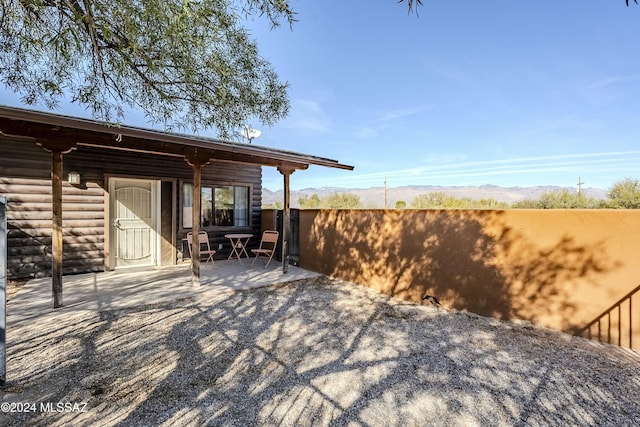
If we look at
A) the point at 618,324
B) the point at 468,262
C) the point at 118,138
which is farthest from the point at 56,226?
the point at 618,324

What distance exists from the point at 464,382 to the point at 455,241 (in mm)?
2123

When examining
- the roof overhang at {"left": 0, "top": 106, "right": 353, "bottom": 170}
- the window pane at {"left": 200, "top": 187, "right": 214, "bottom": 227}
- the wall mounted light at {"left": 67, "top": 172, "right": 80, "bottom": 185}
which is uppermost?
the roof overhang at {"left": 0, "top": 106, "right": 353, "bottom": 170}

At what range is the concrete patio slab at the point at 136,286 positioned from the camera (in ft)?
12.1

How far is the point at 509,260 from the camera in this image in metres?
3.58

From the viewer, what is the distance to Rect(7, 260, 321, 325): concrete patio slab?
3.68 m

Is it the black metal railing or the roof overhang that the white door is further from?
the black metal railing

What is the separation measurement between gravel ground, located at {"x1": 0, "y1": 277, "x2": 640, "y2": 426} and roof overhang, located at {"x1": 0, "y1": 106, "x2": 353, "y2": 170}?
212 centimetres

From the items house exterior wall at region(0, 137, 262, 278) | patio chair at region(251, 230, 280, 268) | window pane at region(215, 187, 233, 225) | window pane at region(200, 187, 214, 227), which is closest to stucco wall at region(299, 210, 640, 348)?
patio chair at region(251, 230, 280, 268)

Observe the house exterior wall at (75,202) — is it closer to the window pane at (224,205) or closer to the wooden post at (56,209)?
the window pane at (224,205)

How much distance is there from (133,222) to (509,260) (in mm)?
6616

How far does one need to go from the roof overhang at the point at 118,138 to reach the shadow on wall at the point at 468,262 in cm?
188

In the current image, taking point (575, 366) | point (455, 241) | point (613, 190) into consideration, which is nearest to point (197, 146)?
point (455, 241)

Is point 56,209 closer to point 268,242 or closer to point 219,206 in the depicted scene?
point 219,206

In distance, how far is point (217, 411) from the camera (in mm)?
1854
